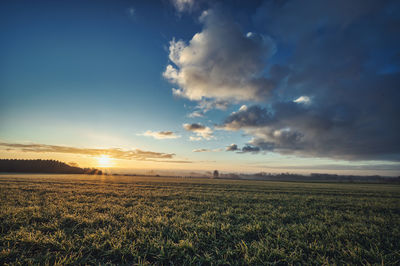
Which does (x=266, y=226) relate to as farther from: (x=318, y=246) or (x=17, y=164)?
(x=17, y=164)

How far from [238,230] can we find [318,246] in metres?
2.43

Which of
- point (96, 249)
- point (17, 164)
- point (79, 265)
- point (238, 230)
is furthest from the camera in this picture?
point (17, 164)

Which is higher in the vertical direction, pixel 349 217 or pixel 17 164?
pixel 349 217

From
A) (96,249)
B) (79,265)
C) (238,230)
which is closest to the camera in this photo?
(79,265)

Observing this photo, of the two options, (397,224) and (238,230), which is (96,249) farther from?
(397,224)

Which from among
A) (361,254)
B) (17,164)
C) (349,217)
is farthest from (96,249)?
(17,164)

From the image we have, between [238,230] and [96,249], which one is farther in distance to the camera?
[238,230]

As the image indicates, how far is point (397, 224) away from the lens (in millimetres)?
7230

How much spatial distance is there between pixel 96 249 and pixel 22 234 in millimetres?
2809

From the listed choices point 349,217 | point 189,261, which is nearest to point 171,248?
point 189,261

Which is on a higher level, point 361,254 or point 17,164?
point 361,254

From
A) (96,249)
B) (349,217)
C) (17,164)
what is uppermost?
(96,249)

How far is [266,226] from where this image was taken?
5957mm

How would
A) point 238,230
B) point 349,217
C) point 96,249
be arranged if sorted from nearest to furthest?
point 96,249 < point 238,230 < point 349,217
